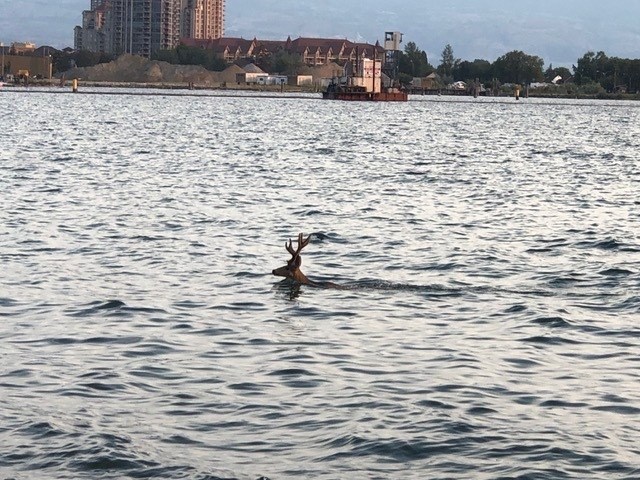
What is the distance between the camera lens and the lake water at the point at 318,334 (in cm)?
1298

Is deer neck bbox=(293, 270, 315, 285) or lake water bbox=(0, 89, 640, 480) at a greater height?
deer neck bbox=(293, 270, 315, 285)

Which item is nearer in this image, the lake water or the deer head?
the lake water

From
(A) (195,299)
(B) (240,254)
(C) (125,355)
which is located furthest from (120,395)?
(B) (240,254)

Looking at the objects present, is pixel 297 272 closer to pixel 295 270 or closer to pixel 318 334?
pixel 295 270

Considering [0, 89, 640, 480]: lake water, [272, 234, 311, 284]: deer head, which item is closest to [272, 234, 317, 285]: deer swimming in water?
[272, 234, 311, 284]: deer head

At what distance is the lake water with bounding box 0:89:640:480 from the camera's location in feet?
42.6

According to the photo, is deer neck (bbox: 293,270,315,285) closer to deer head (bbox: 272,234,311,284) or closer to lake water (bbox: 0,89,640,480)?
deer head (bbox: 272,234,311,284)

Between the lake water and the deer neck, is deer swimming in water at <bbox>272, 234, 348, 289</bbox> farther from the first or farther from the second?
the lake water

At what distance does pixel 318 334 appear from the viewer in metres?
18.8

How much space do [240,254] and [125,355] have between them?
10.2 metres

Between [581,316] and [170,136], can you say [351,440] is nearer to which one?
[581,316]

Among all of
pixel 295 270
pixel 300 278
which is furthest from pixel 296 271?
pixel 300 278

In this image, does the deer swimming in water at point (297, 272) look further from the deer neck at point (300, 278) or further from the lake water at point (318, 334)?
the lake water at point (318, 334)

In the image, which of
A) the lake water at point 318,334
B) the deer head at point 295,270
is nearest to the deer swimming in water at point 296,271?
the deer head at point 295,270
